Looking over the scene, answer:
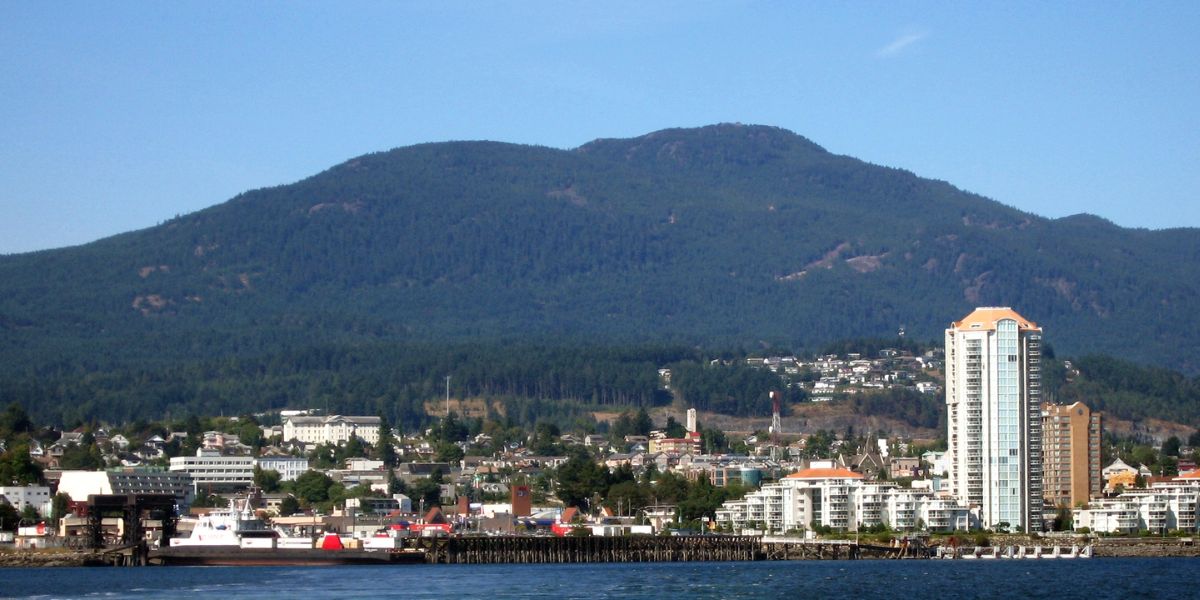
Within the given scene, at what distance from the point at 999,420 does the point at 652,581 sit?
161 ft

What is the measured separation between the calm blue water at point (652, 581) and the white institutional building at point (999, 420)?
15900 millimetres

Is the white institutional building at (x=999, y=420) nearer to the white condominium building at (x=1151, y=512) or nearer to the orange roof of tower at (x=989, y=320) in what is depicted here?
the orange roof of tower at (x=989, y=320)

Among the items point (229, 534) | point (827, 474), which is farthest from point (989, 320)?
point (229, 534)

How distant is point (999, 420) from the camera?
159 m

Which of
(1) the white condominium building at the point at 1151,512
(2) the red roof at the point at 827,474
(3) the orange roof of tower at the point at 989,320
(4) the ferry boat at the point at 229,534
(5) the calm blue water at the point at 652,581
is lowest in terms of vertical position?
(5) the calm blue water at the point at 652,581

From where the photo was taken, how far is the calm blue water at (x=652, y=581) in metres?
105

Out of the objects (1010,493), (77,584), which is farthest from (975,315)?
(77,584)

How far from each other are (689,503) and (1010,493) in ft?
108

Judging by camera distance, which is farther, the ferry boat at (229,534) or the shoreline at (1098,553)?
the ferry boat at (229,534)

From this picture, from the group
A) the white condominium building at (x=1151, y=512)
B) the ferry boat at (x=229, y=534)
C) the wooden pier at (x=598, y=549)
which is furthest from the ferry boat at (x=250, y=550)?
the white condominium building at (x=1151, y=512)

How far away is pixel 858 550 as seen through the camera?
15162 centimetres

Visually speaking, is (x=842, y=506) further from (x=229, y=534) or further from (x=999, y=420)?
(x=229, y=534)

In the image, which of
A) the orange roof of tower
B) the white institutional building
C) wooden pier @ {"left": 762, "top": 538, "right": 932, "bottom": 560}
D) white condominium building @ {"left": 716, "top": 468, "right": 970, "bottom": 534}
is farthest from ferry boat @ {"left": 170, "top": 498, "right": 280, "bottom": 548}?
the orange roof of tower

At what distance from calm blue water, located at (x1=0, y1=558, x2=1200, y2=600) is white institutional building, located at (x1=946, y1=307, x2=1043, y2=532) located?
1590cm
